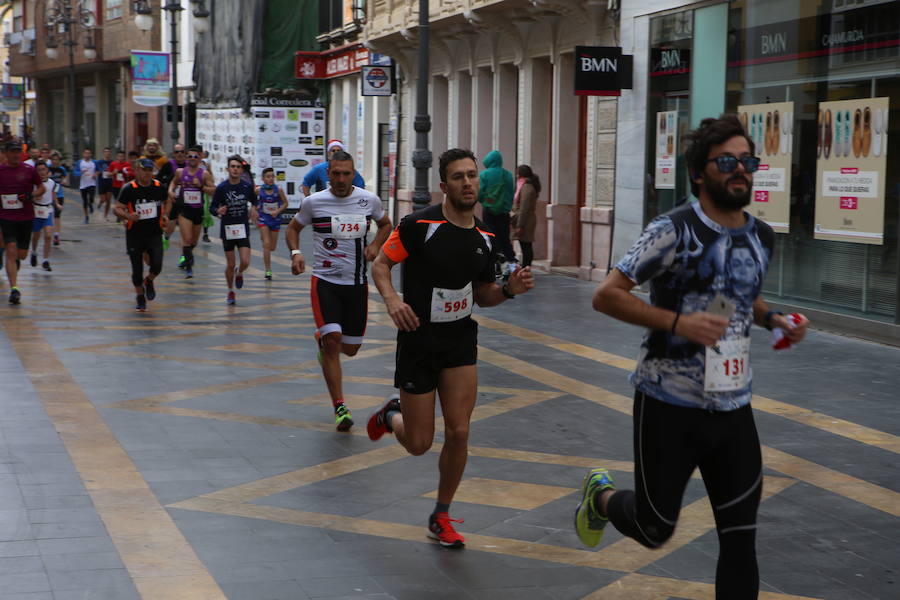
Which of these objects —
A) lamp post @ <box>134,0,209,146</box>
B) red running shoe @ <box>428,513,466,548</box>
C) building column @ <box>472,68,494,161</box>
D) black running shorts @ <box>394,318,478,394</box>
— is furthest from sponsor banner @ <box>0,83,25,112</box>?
red running shoe @ <box>428,513,466,548</box>

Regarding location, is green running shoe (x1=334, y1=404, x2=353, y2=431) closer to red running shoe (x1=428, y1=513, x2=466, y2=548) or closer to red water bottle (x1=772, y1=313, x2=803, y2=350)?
red running shoe (x1=428, y1=513, x2=466, y2=548)

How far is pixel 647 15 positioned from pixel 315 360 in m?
8.65

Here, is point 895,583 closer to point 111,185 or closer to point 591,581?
point 591,581

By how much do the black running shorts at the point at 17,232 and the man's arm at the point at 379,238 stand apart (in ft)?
25.7

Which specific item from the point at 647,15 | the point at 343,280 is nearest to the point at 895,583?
the point at 343,280

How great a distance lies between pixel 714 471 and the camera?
4.49m

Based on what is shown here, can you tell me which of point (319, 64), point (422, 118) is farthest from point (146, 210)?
point (319, 64)

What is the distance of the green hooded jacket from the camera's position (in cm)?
1917

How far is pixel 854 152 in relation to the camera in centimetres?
1327

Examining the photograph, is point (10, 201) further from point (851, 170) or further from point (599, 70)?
point (851, 170)

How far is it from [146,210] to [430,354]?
33.0 feet

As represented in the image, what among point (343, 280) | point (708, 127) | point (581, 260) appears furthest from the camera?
point (581, 260)

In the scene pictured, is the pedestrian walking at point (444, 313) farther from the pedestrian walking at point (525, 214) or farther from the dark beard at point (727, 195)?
the pedestrian walking at point (525, 214)

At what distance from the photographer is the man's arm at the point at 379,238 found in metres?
8.81
